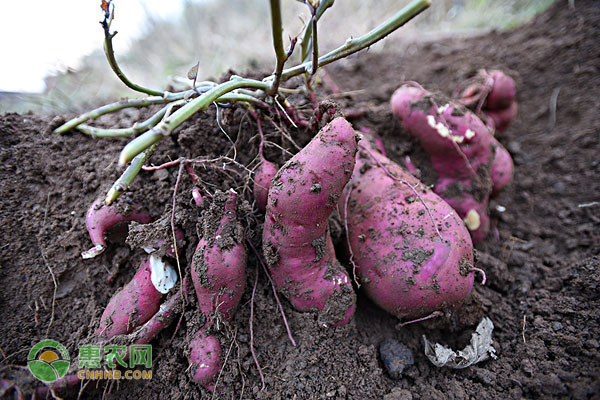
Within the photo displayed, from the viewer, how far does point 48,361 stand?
99 cm

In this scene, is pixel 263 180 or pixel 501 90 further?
pixel 501 90

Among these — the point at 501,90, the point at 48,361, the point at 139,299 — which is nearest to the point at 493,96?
the point at 501,90

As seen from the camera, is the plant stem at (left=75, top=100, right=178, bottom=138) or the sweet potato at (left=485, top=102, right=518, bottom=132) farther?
the sweet potato at (left=485, top=102, right=518, bottom=132)

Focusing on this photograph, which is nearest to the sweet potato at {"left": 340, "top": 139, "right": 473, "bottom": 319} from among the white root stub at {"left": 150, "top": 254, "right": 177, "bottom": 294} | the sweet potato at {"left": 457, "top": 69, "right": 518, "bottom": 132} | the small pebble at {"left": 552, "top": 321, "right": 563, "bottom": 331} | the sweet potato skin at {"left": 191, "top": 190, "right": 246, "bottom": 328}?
the small pebble at {"left": 552, "top": 321, "right": 563, "bottom": 331}

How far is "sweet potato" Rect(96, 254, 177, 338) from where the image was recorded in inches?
41.4

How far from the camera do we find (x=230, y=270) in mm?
1020

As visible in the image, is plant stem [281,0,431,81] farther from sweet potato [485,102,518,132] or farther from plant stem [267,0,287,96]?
sweet potato [485,102,518,132]

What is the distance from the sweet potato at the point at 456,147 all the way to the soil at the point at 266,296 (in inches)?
3.8

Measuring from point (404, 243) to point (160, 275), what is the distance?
35.2 inches

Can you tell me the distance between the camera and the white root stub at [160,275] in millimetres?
1105

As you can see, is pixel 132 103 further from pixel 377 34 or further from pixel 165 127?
pixel 377 34

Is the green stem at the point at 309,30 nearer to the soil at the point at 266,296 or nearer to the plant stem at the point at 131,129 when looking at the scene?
the soil at the point at 266,296

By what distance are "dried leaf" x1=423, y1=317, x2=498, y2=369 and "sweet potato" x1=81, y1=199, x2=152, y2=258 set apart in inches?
46.7

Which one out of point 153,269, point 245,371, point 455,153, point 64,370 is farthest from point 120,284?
point 455,153
